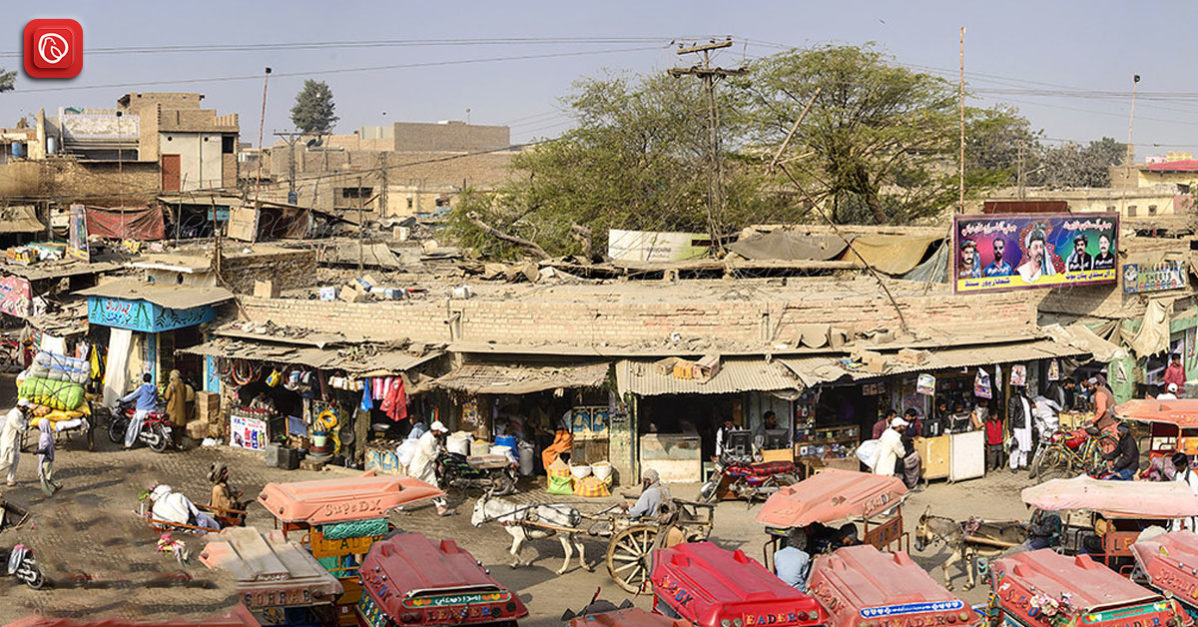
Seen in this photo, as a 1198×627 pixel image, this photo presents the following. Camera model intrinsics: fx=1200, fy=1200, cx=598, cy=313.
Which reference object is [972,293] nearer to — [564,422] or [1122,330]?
[1122,330]

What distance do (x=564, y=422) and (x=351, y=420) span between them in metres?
3.22

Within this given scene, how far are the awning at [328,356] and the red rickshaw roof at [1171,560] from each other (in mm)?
9530

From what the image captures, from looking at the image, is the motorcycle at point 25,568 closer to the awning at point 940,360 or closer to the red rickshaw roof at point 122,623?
the red rickshaw roof at point 122,623

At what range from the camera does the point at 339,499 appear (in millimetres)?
10258

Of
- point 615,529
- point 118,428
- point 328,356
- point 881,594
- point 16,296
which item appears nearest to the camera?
point 881,594

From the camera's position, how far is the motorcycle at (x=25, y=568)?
11.6m

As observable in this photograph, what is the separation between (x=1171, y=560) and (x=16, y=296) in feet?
69.3

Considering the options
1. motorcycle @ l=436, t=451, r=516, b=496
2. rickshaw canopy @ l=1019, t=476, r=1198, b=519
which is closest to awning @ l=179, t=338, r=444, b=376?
motorcycle @ l=436, t=451, r=516, b=496

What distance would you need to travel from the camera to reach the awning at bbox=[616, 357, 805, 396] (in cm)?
1544

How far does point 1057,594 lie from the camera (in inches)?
340

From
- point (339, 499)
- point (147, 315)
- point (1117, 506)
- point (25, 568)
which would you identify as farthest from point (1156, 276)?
point (25, 568)

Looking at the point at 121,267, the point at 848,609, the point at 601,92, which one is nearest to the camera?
the point at 848,609

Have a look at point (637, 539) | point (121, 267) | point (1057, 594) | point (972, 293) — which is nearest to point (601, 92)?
point (121, 267)

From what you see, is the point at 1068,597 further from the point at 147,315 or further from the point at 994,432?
the point at 147,315
